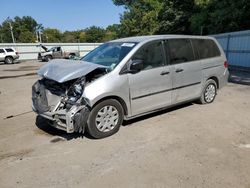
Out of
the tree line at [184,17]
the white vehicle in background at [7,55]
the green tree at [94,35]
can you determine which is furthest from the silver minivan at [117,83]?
the green tree at [94,35]

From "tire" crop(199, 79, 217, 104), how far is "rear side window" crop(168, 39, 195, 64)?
39.7 inches

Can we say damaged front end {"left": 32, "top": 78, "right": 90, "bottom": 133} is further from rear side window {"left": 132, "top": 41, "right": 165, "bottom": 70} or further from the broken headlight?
rear side window {"left": 132, "top": 41, "right": 165, "bottom": 70}

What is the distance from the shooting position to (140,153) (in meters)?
4.14

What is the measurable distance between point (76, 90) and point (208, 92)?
378cm

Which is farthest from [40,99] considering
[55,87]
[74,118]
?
[74,118]

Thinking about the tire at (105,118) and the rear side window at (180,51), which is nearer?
the tire at (105,118)

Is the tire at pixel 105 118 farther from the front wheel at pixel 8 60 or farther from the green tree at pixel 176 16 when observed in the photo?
the front wheel at pixel 8 60

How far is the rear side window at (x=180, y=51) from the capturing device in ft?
18.7

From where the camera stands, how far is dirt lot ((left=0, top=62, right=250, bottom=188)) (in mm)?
3420

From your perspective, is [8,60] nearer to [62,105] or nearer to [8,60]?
[8,60]

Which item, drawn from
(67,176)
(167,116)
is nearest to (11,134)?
(67,176)

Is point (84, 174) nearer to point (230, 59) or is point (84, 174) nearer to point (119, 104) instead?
point (119, 104)

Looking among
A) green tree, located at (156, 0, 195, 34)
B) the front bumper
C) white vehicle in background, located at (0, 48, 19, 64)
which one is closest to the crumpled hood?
the front bumper

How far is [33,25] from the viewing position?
331 ft
